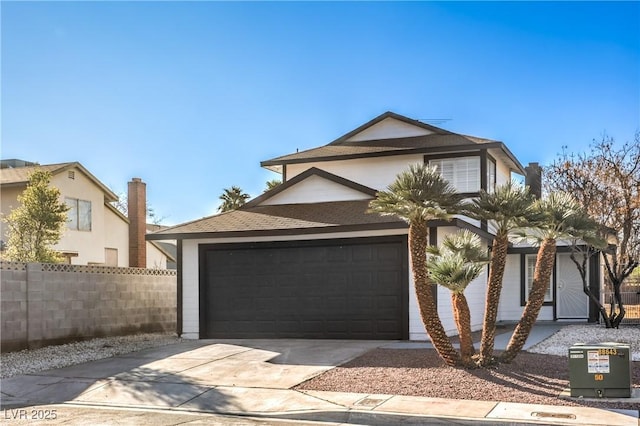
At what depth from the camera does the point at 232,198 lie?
Result: 2997cm

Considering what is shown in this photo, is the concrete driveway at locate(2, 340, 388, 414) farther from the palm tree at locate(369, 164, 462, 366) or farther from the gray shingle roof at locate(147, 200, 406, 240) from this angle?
the gray shingle roof at locate(147, 200, 406, 240)

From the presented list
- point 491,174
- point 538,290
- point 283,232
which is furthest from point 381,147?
point 538,290

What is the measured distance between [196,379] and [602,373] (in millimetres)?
6574

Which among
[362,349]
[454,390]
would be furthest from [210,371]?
[454,390]

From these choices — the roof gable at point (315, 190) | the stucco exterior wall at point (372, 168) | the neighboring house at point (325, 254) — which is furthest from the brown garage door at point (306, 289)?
the stucco exterior wall at point (372, 168)

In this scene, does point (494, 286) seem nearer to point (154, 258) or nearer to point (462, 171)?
point (462, 171)

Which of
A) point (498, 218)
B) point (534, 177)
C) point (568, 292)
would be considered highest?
point (534, 177)

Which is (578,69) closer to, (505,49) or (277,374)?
(505,49)

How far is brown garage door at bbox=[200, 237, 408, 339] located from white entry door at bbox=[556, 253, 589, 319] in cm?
828

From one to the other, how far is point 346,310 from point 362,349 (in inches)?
91.7

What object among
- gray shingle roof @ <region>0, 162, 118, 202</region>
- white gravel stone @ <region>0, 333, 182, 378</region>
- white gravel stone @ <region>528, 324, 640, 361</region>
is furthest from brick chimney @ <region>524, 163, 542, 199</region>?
gray shingle roof @ <region>0, 162, 118, 202</region>

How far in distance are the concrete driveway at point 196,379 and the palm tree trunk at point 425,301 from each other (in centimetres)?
206

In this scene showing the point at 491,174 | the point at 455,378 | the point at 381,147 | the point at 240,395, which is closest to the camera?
the point at 240,395

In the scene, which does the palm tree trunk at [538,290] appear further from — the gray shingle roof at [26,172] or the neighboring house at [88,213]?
the neighboring house at [88,213]
